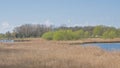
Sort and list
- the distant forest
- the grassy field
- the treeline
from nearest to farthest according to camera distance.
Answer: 1. the grassy field
2. the treeline
3. the distant forest

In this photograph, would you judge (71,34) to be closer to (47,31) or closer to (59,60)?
(47,31)

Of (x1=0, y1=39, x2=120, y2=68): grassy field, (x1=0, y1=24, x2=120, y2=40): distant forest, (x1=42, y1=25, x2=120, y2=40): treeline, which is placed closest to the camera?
(x1=0, y1=39, x2=120, y2=68): grassy field

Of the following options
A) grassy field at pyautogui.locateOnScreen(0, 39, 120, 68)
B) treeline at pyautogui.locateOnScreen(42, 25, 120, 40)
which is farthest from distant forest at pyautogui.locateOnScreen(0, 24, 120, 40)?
grassy field at pyautogui.locateOnScreen(0, 39, 120, 68)

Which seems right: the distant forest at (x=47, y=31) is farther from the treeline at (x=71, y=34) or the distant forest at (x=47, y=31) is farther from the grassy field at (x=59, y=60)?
the grassy field at (x=59, y=60)

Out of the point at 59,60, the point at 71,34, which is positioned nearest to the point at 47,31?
the point at 71,34

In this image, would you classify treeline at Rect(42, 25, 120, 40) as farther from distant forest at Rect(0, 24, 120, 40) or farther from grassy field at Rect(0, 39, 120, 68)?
grassy field at Rect(0, 39, 120, 68)

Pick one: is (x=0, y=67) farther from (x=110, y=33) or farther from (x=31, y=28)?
(x=31, y=28)

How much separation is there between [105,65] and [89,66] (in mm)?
857

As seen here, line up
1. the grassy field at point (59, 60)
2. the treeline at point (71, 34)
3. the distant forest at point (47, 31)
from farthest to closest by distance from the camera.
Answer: the distant forest at point (47, 31) → the treeline at point (71, 34) → the grassy field at point (59, 60)

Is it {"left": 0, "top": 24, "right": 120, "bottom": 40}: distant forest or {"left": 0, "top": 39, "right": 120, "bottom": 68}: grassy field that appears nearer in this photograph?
{"left": 0, "top": 39, "right": 120, "bottom": 68}: grassy field

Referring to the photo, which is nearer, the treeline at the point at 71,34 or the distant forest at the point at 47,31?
the treeline at the point at 71,34

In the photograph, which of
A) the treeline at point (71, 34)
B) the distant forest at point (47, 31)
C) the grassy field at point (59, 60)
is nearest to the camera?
the grassy field at point (59, 60)

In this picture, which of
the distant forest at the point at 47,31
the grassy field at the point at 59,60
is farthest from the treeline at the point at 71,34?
the grassy field at the point at 59,60

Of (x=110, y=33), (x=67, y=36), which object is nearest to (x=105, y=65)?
(x=67, y=36)
